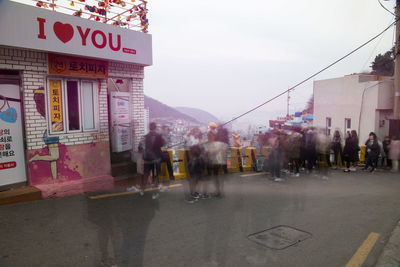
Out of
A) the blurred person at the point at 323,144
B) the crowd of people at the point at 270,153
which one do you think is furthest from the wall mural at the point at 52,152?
the blurred person at the point at 323,144

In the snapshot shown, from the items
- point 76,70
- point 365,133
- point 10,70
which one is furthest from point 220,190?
point 365,133

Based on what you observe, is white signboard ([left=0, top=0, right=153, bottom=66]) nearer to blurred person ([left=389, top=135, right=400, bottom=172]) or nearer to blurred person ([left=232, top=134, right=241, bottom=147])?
blurred person ([left=232, top=134, right=241, bottom=147])

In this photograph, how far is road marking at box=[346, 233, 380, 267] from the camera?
4.28 m

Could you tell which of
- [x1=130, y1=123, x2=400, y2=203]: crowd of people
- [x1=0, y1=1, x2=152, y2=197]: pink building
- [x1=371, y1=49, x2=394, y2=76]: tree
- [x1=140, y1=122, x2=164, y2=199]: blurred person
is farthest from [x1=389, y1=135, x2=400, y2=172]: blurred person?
[x1=371, y1=49, x2=394, y2=76]: tree

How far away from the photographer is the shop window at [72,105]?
740cm

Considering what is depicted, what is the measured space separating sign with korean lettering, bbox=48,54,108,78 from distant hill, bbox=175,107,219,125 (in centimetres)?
262

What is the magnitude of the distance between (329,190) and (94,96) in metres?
7.13

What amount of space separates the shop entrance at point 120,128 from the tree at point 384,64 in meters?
24.6

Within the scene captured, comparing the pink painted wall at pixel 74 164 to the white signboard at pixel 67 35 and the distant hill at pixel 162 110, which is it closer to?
the distant hill at pixel 162 110

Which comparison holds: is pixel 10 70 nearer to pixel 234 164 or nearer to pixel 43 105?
pixel 43 105

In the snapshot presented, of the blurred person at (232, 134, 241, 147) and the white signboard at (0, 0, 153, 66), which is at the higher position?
the white signboard at (0, 0, 153, 66)

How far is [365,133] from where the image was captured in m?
17.3

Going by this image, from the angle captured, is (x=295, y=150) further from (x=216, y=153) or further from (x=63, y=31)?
(x=63, y=31)

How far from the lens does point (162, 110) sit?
959 centimetres
